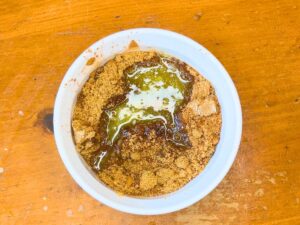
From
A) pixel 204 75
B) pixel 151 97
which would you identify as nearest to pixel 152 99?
pixel 151 97

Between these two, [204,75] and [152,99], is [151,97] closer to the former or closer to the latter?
[152,99]

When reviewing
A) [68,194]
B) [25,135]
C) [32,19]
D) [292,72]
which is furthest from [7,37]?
[292,72]

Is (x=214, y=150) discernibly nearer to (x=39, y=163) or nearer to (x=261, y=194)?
(x=261, y=194)
